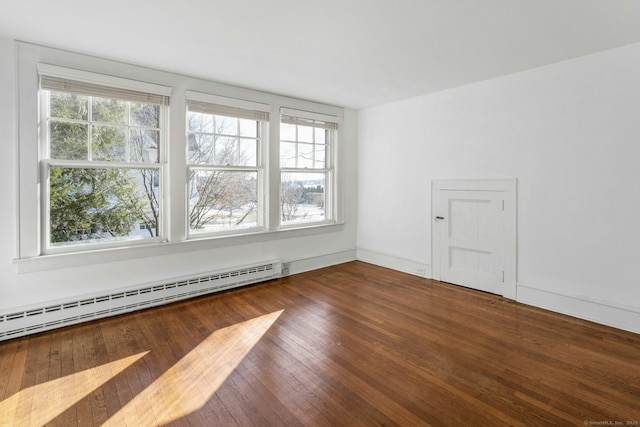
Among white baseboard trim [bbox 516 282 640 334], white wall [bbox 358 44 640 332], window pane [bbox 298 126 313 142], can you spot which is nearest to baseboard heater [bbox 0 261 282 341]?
window pane [bbox 298 126 313 142]

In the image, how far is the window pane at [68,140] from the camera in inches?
120

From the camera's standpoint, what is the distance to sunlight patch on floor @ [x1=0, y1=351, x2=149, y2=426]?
1.88m

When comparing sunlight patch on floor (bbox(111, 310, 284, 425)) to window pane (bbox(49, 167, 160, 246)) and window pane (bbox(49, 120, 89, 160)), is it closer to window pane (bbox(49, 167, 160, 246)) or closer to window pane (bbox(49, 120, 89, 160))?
window pane (bbox(49, 167, 160, 246))

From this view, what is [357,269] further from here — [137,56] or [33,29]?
[33,29]

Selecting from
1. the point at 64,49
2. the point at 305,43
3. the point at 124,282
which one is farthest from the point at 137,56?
the point at 124,282

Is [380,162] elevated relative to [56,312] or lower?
elevated

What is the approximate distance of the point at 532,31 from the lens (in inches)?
105

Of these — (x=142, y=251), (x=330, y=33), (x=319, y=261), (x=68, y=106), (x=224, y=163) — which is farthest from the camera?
(x=319, y=261)

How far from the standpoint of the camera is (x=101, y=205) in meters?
3.31

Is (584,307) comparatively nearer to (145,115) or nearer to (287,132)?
(287,132)

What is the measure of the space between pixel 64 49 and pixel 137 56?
61 centimetres

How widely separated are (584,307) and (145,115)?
16.5ft

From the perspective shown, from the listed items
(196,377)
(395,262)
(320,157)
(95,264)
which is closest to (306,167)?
(320,157)

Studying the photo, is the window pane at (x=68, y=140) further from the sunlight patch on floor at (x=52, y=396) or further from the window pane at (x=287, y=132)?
the window pane at (x=287, y=132)
